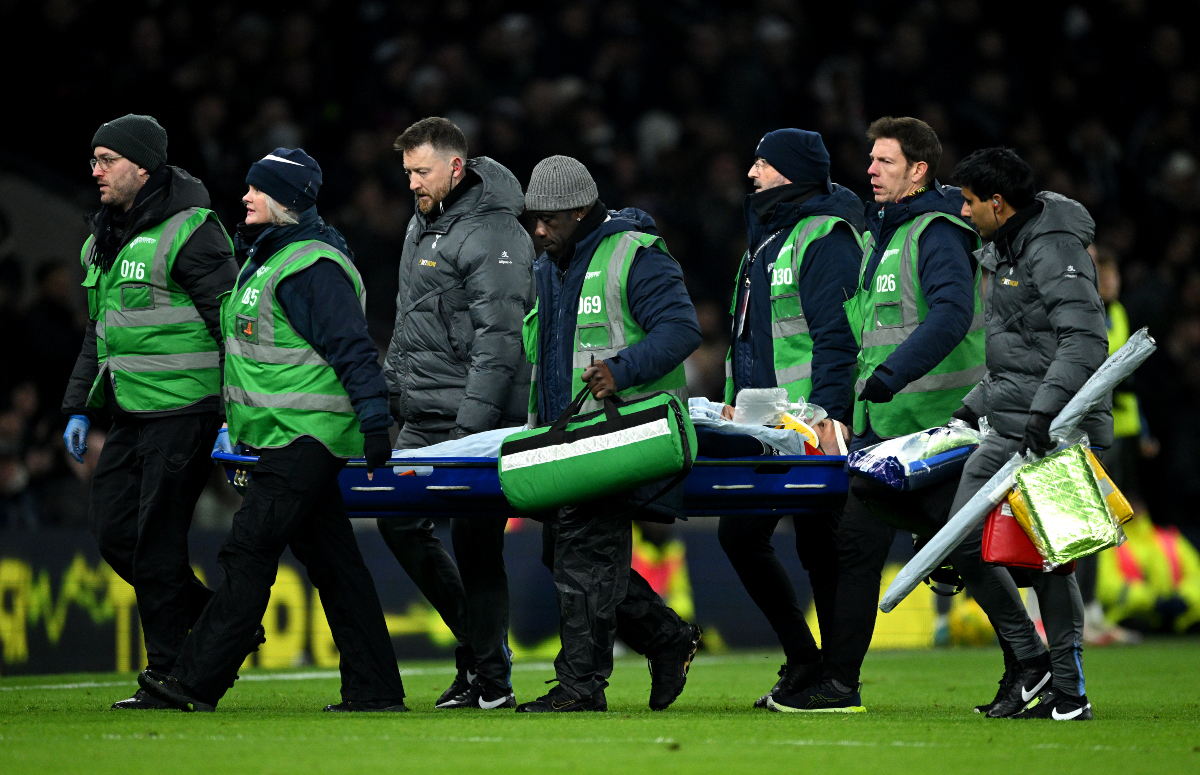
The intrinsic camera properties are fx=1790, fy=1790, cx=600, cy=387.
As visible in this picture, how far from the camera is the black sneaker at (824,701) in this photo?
6.82m

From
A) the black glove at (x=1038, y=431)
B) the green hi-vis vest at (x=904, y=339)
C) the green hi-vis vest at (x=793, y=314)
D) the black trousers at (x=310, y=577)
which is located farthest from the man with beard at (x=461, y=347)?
the black glove at (x=1038, y=431)

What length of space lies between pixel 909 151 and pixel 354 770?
3.59m

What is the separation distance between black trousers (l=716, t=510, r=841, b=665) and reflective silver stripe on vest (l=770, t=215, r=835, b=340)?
29.4 inches

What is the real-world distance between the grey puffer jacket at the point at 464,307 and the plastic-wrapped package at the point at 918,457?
4.93 feet

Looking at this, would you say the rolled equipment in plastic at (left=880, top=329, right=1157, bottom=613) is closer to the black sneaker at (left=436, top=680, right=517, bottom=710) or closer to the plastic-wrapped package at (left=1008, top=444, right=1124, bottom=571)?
the plastic-wrapped package at (left=1008, top=444, right=1124, bottom=571)

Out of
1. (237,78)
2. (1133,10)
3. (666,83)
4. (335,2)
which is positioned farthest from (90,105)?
(1133,10)

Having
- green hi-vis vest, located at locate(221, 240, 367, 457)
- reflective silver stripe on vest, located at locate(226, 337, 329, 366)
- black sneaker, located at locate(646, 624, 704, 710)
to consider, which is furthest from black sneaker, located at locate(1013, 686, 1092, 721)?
reflective silver stripe on vest, located at locate(226, 337, 329, 366)

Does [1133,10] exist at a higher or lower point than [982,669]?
higher

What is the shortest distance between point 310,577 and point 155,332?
1.23m

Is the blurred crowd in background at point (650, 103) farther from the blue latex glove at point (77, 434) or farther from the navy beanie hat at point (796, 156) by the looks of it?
the navy beanie hat at point (796, 156)

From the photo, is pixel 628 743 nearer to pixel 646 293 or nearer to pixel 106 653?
pixel 646 293

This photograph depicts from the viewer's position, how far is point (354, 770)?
15.9ft

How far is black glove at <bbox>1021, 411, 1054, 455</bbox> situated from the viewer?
6.19m

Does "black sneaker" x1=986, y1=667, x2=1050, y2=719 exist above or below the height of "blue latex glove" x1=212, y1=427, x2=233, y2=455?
below
